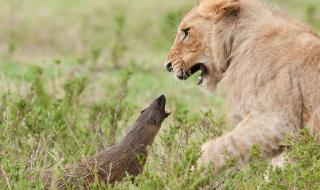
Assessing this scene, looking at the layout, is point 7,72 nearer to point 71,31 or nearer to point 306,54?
point 71,31

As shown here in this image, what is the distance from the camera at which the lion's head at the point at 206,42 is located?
246 inches

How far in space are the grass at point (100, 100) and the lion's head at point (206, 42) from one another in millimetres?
291

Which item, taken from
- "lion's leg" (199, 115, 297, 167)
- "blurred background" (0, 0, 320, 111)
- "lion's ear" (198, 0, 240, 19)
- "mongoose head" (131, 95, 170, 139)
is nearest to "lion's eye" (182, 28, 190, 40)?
"lion's ear" (198, 0, 240, 19)

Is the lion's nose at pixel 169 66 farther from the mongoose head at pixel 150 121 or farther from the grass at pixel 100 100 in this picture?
the grass at pixel 100 100

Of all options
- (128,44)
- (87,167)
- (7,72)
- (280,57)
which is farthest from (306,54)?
(128,44)

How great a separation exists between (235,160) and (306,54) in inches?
32.3

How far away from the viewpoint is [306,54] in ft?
19.3

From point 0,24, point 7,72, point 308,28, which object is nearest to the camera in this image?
point 308,28

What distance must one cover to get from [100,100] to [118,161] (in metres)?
2.49

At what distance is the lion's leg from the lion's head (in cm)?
68

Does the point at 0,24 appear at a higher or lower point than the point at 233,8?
lower

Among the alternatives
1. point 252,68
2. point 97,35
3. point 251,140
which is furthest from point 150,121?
point 97,35

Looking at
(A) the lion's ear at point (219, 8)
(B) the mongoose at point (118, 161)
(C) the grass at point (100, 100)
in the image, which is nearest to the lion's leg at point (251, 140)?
(C) the grass at point (100, 100)

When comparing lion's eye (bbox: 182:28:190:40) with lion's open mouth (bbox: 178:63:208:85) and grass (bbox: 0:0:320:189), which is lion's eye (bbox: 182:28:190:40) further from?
grass (bbox: 0:0:320:189)
